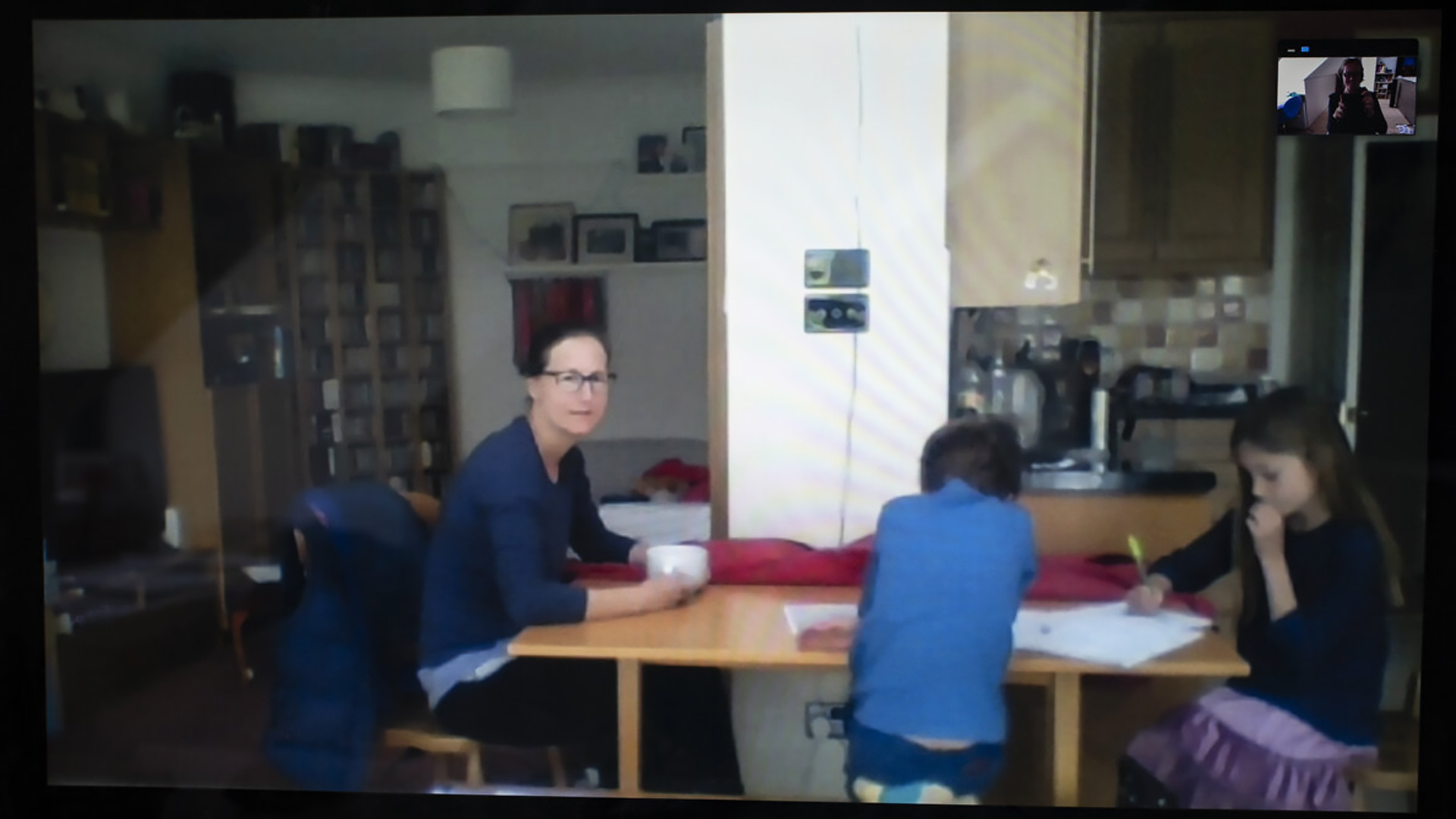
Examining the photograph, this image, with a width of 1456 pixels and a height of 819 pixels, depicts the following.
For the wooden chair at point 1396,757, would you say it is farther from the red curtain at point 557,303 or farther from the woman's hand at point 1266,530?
the red curtain at point 557,303

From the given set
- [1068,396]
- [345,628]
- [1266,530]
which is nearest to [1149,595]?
[1266,530]

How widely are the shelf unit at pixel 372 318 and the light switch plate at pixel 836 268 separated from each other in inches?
18.8

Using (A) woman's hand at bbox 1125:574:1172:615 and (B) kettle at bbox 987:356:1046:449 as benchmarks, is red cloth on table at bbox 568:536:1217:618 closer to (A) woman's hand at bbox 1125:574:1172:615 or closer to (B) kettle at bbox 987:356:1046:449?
(A) woman's hand at bbox 1125:574:1172:615

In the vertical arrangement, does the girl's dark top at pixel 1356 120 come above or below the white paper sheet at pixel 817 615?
above

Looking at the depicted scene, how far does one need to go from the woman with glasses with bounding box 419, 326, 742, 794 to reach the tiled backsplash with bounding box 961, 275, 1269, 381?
1.75 ft

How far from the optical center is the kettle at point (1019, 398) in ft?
4.24

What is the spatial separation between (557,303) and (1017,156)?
2.03 ft

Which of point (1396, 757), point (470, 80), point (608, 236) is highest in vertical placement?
point (470, 80)

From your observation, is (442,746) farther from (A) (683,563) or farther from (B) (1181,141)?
(B) (1181,141)

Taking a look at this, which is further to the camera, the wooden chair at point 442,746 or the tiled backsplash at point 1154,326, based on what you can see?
the wooden chair at point 442,746

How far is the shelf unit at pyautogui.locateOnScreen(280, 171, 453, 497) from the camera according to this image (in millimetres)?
1332

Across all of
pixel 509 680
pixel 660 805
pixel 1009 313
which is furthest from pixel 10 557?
pixel 1009 313

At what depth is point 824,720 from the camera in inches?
53.4
